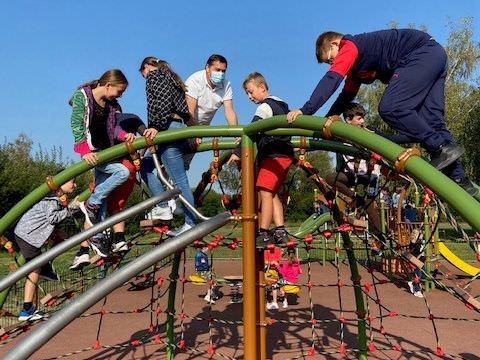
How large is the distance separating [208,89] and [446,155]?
1721 mm

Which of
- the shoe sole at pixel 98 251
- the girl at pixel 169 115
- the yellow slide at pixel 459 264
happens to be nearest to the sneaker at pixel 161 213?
the girl at pixel 169 115

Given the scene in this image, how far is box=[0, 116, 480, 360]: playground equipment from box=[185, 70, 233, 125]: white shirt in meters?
0.28

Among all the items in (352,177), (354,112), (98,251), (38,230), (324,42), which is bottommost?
(98,251)

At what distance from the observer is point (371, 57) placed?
105 inches

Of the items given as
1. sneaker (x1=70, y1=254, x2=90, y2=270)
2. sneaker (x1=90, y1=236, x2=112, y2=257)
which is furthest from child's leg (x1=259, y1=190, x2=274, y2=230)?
sneaker (x1=70, y1=254, x2=90, y2=270)

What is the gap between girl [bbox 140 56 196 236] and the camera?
3.28 meters

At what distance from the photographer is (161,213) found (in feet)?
11.0

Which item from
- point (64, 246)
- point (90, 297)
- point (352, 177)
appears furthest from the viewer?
point (352, 177)

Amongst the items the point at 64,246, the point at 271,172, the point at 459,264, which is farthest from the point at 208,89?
the point at 459,264

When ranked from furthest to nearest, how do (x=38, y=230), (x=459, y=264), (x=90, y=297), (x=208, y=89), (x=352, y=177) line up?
(x=459, y=264), (x=38, y=230), (x=352, y=177), (x=208, y=89), (x=90, y=297)

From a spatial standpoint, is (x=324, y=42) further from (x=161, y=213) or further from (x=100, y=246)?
(x=100, y=246)

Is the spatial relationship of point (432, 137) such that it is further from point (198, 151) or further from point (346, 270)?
point (346, 270)

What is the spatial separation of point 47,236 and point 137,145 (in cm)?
193

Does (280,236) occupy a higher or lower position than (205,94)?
lower
